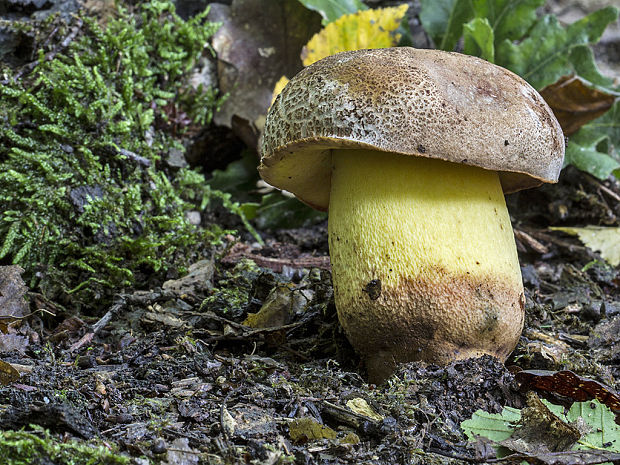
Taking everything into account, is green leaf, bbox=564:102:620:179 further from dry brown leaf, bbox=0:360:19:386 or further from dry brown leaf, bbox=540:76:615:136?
dry brown leaf, bbox=0:360:19:386

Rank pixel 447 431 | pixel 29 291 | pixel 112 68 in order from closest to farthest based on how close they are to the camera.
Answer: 1. pixel 447 431
2. pixel 29 291
3. pixel 112 68

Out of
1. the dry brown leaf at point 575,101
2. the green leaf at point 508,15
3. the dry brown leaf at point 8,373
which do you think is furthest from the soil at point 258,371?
the green leaf at point 508,15

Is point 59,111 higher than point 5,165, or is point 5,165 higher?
point 59,111

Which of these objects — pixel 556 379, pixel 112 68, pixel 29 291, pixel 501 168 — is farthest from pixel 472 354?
pixel 112 68

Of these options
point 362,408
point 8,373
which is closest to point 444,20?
point 362,408

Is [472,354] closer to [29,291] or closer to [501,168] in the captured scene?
[501,168]

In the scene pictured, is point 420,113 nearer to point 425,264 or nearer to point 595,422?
point 425,264
